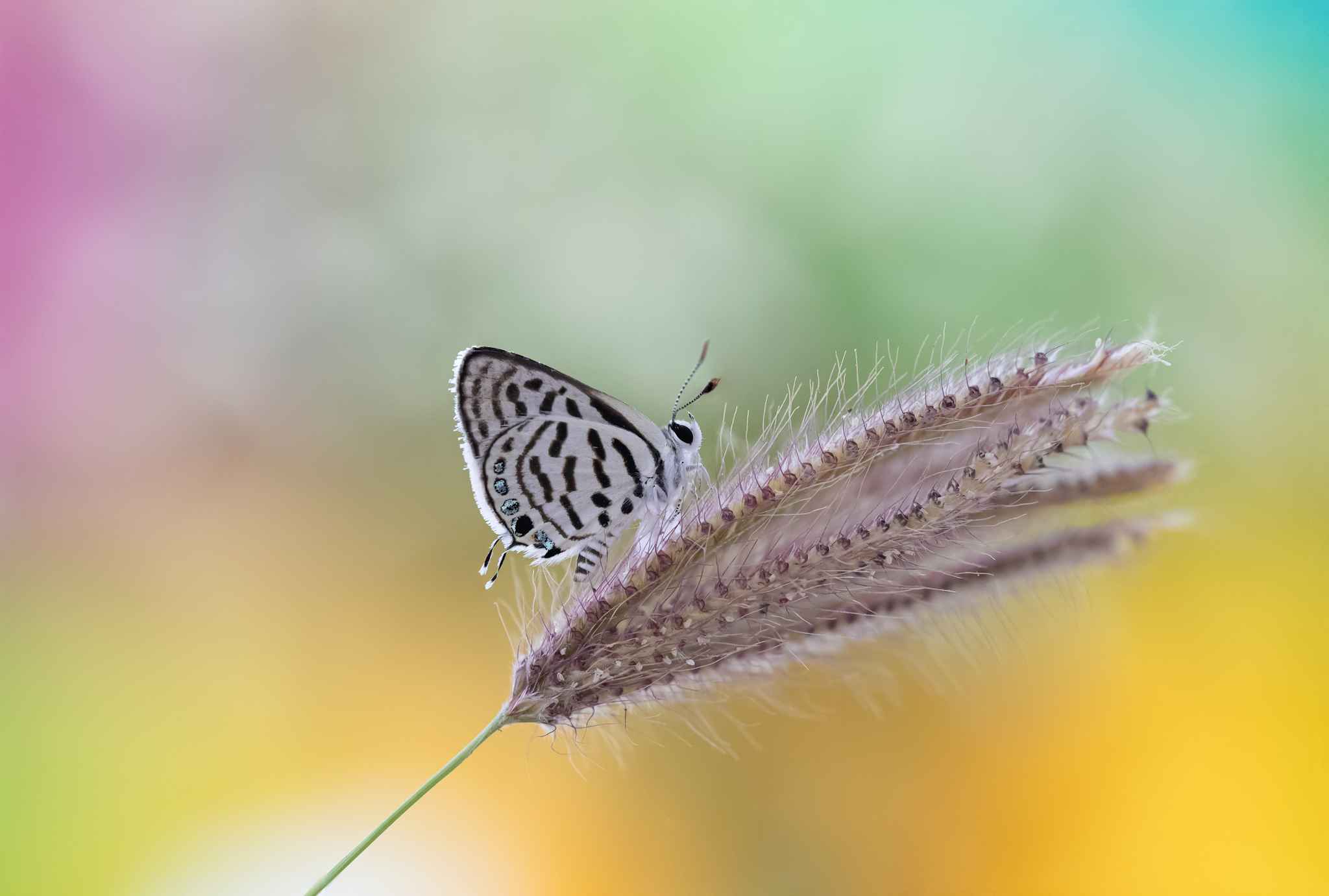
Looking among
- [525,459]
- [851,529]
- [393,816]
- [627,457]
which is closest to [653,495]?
[627,457]

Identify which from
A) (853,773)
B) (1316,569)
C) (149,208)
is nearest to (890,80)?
(1316,569)

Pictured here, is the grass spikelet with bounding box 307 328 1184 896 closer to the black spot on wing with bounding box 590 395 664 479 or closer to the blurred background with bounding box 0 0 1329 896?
the black spot on wing with bounding box 590 395 664 479

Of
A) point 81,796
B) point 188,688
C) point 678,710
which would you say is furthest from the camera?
point 188,688

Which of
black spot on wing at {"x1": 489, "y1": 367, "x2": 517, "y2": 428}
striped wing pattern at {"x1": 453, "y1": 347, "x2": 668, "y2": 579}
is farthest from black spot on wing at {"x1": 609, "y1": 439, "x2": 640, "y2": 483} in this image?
black spot on wing at {"x1": 489, "y1": 367, "x2": 517, "y2": 428}

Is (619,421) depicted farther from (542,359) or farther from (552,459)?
(542,359)

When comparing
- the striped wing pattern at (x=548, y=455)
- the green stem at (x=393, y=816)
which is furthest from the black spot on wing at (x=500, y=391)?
the green stem at (x=393, y=816)

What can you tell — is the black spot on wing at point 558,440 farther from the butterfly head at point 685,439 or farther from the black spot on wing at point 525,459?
the butterfly head at point 685,439

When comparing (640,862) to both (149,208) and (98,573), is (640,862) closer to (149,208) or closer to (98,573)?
(98,573)
